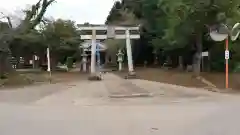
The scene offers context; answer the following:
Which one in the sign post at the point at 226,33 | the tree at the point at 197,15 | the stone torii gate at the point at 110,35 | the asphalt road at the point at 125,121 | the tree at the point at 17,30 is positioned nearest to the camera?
the asphalt road at the point at 125,121

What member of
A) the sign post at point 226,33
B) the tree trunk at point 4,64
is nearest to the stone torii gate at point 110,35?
the tree trunk at point 4,64

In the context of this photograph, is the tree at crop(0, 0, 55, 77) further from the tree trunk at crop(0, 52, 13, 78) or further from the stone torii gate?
the stone torii gate

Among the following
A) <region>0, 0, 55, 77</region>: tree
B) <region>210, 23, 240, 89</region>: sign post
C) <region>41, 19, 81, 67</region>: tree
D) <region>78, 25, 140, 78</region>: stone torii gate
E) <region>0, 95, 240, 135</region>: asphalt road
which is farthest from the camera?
<region>41, 19, 81, 67</region>: tree

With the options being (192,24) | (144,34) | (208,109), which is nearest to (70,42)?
(144,34)

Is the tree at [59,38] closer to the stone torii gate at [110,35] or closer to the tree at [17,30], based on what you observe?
the stone torii gate at [110,35]

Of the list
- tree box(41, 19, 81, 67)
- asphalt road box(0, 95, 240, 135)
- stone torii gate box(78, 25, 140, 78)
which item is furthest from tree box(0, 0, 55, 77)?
asphalt road box(0, 95, 240, 135)

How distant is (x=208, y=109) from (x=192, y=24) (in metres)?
15.2

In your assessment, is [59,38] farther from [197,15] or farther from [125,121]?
[125,121]

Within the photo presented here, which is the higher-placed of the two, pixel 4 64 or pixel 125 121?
pixel 4 64

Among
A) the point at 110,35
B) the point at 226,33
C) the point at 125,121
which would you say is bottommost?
the point at 125,121

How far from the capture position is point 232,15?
2773 cm

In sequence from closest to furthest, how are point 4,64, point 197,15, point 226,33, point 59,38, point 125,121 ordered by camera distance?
point 125,121, point 226,33, point 197,15, point 4,64, point 59,38

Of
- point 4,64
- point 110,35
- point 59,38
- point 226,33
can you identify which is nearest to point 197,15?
point 226,33

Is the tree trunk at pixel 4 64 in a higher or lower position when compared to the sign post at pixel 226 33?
lower
